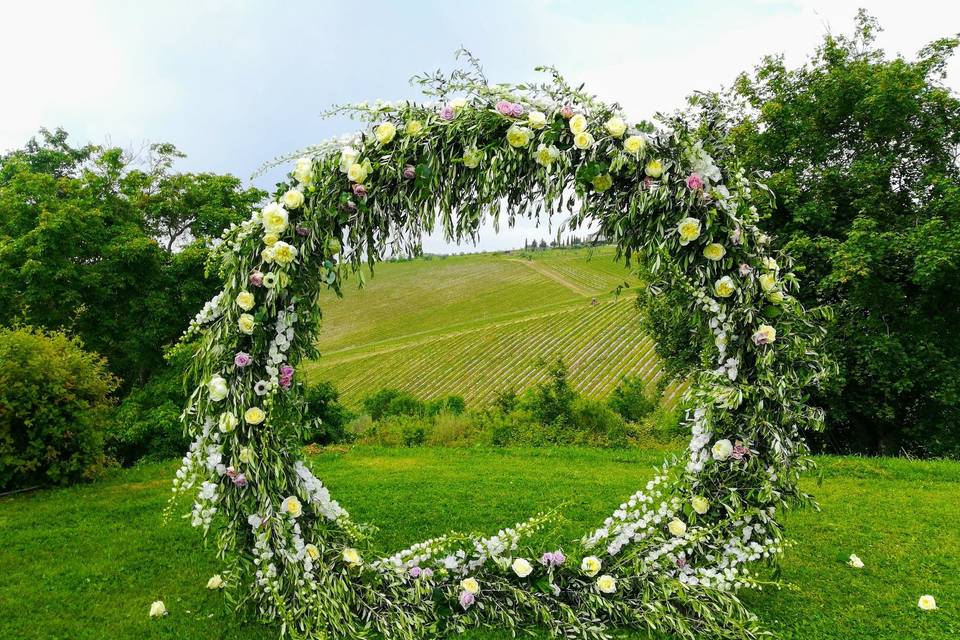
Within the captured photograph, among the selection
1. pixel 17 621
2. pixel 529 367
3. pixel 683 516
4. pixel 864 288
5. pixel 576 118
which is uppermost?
pixel 576 118

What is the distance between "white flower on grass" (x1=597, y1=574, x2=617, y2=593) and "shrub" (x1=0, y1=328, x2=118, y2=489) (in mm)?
7523

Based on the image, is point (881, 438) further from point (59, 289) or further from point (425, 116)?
point (59, 289)

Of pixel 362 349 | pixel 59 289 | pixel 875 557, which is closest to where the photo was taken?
pixel 875 557

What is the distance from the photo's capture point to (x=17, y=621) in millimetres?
4254

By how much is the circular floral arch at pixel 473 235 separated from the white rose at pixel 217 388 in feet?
0.05

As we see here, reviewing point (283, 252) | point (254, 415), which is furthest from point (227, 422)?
point (283, 252)

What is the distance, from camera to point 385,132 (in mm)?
3926

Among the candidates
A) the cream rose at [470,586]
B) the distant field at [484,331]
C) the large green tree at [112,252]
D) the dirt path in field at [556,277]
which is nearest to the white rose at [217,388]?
the cream rose at [470,586]

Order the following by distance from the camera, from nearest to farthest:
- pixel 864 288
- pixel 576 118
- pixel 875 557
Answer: pixel 576 118 < pixel 875 557 < pixel 864 288

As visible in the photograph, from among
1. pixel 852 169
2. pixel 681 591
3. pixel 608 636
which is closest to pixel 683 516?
pixel 681 591

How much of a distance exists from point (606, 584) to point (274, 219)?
3490 millimetres

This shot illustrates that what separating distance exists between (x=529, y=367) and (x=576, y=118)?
2926 centimetres

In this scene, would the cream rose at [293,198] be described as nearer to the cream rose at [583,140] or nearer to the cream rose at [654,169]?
the cream rose at [583,140]

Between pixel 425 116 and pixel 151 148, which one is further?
pixel 151 148
